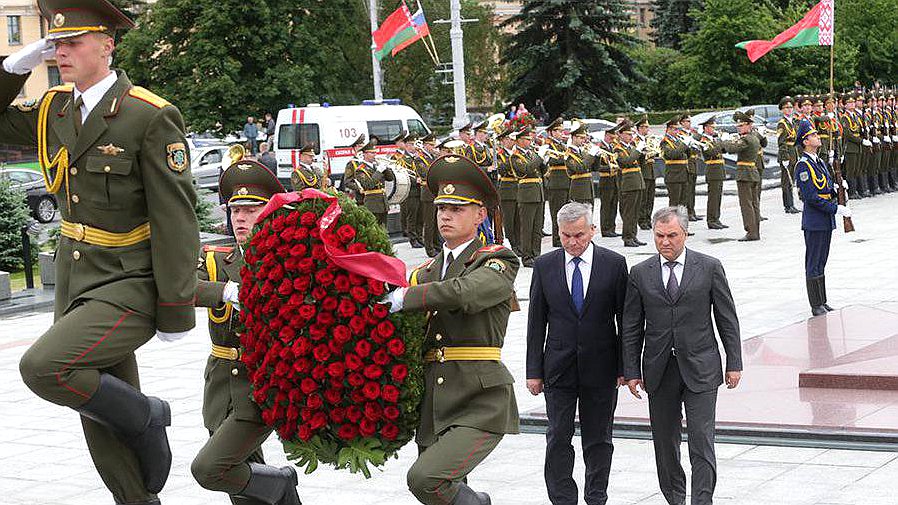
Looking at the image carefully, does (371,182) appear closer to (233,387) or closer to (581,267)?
(581,267)

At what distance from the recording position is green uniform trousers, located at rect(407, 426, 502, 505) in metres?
6.18

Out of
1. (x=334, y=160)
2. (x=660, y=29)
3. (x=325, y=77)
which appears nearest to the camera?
(x=334, y=160)

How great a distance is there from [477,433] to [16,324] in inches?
492

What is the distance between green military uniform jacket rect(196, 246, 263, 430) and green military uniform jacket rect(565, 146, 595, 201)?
53.0ft

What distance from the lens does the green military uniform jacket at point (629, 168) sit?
77.8 feet

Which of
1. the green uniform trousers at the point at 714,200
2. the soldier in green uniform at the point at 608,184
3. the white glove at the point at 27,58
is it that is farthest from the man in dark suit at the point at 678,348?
the green uniform trousers at the point at 714,200

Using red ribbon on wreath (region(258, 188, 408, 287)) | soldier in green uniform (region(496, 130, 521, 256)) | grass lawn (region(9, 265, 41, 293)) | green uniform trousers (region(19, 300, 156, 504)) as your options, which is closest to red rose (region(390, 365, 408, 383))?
red ribbon on wreath (region(258, 188, 408, 287))

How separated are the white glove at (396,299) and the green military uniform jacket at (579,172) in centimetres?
1718

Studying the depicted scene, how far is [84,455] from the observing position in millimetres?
10297

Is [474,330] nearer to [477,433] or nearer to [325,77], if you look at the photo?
[477,433]

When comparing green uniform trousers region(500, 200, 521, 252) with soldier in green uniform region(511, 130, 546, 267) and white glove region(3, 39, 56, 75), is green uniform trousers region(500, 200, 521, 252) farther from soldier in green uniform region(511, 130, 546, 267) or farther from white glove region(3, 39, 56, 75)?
white glove region(3, 39, 56, 75)

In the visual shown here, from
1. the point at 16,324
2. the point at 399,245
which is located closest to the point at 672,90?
the point at 399,245

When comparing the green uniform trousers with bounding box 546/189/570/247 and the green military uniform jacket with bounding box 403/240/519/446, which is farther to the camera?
the green uniform trousers with bounding box 546/189/570/247

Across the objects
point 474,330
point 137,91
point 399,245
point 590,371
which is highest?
point 137,91
